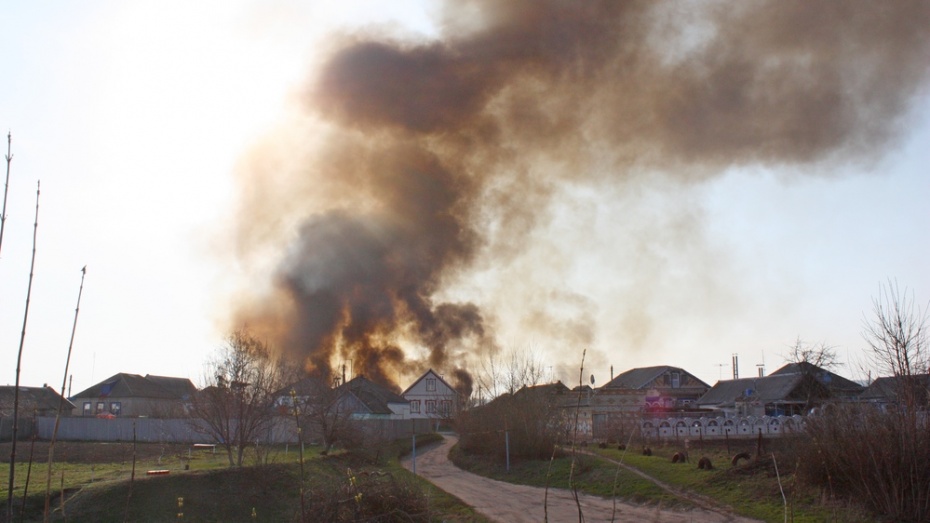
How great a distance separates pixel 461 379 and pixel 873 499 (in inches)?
2308

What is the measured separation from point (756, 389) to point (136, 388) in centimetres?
6000

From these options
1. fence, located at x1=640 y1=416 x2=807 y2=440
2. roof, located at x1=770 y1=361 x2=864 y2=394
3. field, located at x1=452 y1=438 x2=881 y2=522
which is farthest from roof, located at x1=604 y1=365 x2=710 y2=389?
field, located at x1=452 y1=438 x2=881 y2=522

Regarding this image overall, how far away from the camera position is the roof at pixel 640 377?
74.9 m

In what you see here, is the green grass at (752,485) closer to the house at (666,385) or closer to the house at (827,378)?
the house at (827,378)

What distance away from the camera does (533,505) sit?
2423 cm

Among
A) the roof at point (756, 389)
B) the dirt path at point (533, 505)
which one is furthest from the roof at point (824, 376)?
the dirt path at point (533, 505)

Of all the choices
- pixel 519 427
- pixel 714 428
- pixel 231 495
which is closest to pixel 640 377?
pixel 714 428

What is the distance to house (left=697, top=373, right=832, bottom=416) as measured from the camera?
→ 188ft

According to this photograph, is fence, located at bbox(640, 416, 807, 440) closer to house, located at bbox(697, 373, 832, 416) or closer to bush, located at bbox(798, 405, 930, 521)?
house, located at bbox(697, 373, 832, 416)

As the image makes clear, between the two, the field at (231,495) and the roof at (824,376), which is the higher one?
the roof at (824,376)

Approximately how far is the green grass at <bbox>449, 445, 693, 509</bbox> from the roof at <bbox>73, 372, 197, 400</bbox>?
46.7m

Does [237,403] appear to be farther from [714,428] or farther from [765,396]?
[765,396]

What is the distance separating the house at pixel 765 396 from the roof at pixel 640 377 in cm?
721

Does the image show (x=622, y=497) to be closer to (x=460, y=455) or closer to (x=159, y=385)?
(x=460, y=455)
